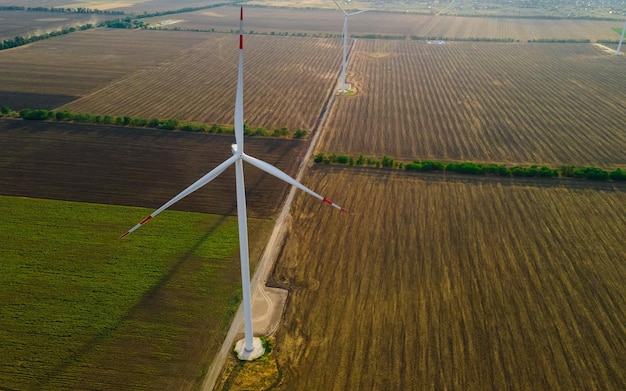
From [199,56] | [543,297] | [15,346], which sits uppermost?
[199,56]

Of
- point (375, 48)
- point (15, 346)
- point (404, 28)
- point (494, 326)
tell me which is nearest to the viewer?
point (15, 346)

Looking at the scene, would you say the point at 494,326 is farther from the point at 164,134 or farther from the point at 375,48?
the point at 375,48

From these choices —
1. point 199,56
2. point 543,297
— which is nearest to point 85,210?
point 543,297

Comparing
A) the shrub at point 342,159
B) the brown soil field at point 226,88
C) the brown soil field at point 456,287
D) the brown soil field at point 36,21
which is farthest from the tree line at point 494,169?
the brown soil field at point 36,21

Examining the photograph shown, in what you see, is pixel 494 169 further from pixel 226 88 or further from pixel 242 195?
pixel 226 88

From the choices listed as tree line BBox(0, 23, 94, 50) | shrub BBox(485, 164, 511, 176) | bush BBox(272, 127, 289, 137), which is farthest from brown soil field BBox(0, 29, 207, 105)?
shrub BBox(485, 164, 511, 176)

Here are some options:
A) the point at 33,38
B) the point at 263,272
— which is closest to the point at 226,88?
the point at 263,272

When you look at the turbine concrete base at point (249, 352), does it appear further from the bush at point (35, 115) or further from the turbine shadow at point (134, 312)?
the bush at point (35, 115)
